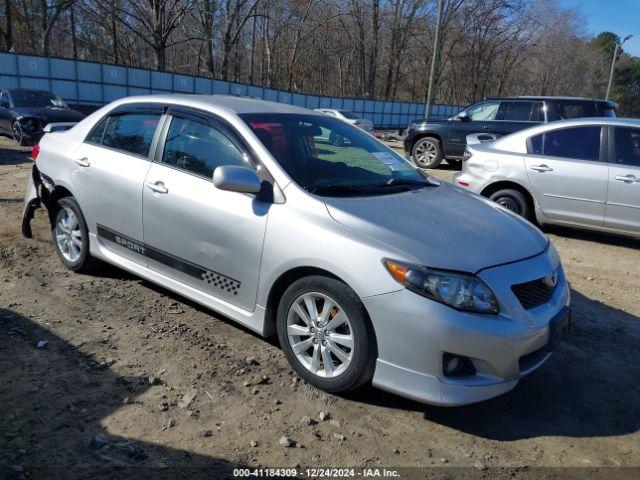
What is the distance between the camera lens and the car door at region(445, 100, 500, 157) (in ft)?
41.4

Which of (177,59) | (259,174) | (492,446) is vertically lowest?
(492,446)

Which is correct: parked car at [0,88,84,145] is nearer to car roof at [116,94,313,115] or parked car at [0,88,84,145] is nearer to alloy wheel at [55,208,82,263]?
alloy wheel at [55,208,82,263]

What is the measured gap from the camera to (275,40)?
46219 millimetres

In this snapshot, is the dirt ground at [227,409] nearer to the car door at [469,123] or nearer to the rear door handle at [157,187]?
the rear door handle at [157,187]

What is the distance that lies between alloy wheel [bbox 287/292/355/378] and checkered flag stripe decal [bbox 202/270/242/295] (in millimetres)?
467

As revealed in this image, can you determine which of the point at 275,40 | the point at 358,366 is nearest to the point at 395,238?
the point at 358,366

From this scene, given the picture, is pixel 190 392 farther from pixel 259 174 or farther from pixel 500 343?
pixel 500 343

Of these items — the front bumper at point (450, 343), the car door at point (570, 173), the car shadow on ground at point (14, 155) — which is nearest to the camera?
the front bumper at point (450, 343)

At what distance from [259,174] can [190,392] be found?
55.3 inches

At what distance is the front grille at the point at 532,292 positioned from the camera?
3.03m

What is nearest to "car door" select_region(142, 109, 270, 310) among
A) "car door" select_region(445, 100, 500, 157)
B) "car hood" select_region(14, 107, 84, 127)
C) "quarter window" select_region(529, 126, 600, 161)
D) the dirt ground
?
the dirt ground

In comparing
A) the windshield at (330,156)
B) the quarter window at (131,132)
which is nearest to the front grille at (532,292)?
the windshield at (330,156)

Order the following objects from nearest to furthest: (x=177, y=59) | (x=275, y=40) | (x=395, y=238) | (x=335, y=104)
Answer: (x=395, y=238) < (x=335, y=104) < (x=275, y=40) < (x=177, y=59)

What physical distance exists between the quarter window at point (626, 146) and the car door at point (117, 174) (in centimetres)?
548
